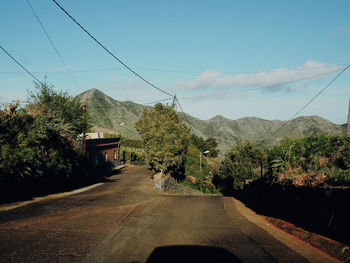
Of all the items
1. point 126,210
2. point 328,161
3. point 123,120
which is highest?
point 123,120

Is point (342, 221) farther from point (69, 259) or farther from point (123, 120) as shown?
point (123, 120)

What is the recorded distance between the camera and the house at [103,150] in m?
33.2

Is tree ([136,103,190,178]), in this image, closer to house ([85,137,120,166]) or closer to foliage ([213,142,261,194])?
house ([85,137,120,166])

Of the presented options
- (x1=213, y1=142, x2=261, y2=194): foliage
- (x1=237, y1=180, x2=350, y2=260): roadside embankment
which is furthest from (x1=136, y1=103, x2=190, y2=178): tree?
(x1=213, y1=142, x2=261, y2=194): foliage

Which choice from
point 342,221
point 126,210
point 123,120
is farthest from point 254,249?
point 123,120

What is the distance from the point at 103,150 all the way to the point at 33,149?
24.6 metres

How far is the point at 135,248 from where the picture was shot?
6555 millimetres

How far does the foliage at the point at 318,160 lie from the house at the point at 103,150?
23108 mm

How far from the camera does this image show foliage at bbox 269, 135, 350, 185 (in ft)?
34.3

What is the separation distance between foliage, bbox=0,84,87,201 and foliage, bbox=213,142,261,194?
20279mm

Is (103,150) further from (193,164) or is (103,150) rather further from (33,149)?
(33,149)

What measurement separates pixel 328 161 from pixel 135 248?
33.9 feet

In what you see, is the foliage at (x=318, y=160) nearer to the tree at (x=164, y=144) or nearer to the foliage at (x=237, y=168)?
the tree at (x=164, y=144)

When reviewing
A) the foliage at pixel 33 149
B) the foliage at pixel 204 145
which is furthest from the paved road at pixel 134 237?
the foliage at pixel 204 145
